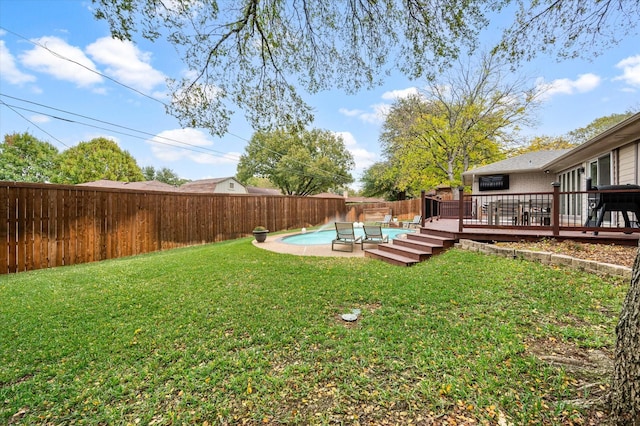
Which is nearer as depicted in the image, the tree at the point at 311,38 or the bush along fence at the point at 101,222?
the tree at the point at 311,38

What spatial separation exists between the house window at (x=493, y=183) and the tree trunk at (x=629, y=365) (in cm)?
1411

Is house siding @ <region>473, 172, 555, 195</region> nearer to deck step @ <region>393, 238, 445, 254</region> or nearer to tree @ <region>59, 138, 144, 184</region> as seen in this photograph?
deck step @ <region>393, 238, 445, 254</region>

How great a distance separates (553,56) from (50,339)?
352 inches

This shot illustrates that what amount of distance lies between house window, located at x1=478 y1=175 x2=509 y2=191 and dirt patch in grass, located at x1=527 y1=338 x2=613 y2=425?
1323 centimetres

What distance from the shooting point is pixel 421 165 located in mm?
19062

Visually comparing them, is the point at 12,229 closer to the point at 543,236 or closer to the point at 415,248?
the point at 415,248

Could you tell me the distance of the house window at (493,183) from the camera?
13461 mm

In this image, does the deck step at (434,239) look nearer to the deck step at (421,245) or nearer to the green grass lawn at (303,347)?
the deck step at (421,245)

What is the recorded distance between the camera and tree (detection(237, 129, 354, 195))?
2908 cm

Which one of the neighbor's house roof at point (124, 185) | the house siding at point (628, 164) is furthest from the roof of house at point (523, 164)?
the neighbor's house roof at point (124, 185)

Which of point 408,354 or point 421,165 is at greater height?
point 421,165

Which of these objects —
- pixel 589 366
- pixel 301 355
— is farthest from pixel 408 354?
pixel 589 366

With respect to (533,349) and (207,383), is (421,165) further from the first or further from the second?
(207,383)

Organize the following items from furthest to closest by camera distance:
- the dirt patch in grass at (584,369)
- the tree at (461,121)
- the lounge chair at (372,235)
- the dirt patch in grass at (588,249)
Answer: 1. the tree at (461,121)
2. the lounge chair at (372,235)
3. the dirt patch in grass at (588,249)
4. the dirt patch in grass at (584,369)
